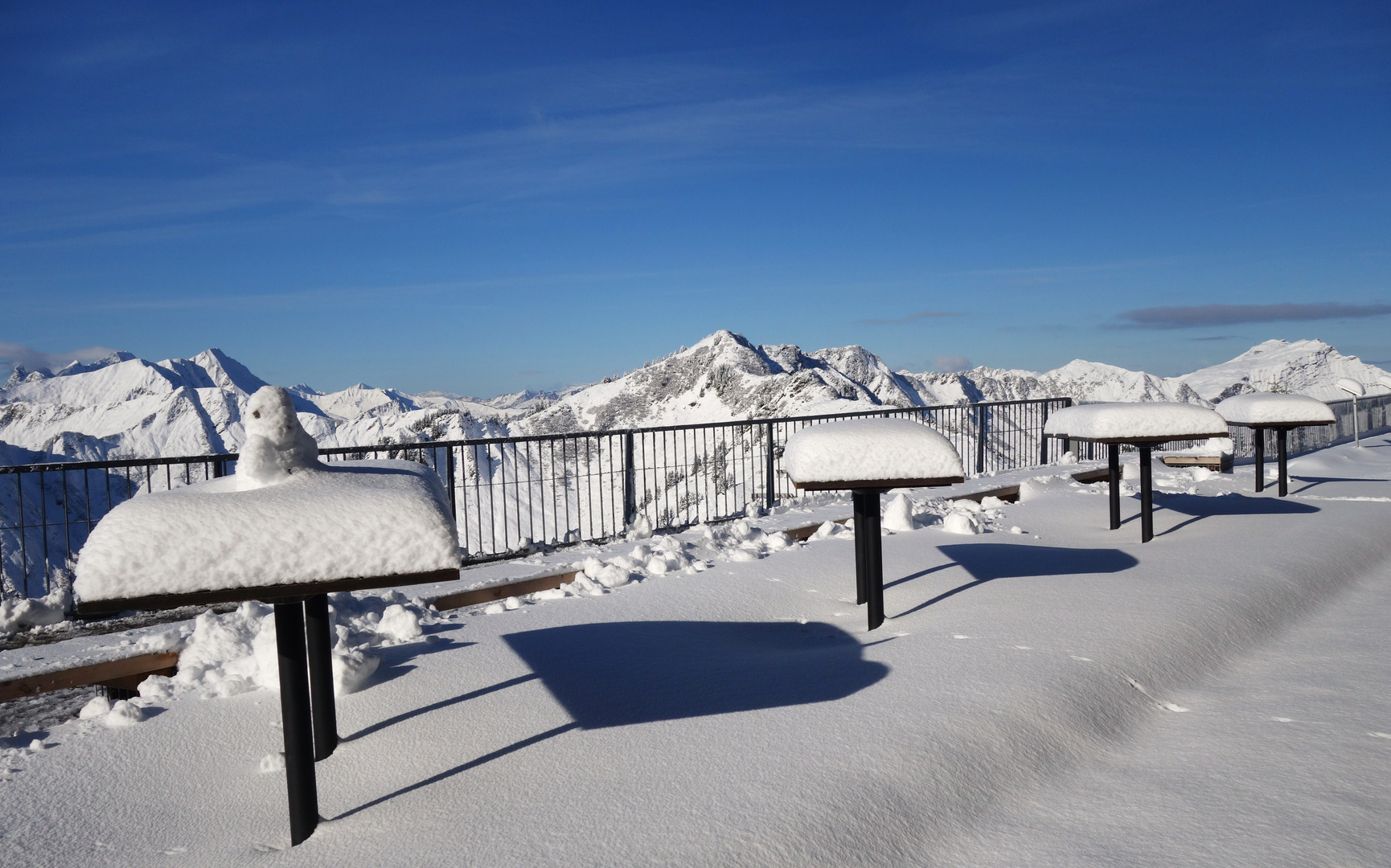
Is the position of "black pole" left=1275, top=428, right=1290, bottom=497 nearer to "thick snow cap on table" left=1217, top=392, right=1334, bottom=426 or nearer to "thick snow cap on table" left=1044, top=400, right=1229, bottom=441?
"thick snow cap on table" left=1217, top=392, right=1334, bottom=426

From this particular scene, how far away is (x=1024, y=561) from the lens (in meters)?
6.38

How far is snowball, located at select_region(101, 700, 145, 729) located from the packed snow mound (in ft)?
6.26

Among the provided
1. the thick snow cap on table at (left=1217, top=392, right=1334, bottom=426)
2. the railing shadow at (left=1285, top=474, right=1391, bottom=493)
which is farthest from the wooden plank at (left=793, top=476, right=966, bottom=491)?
the railing shadow at (left=1285, top=474, right=1391, bottom=493)

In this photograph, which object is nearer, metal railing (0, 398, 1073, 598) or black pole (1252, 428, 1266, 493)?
metal railing (0, 398, 1073, 598)

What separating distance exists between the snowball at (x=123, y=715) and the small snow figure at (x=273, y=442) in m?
1.93

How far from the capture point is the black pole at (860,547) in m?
4.87

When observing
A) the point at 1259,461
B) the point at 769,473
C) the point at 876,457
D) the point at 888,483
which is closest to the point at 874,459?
the point at 876,457

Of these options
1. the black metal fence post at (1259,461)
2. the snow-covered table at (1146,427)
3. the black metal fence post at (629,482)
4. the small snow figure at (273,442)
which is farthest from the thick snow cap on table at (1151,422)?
the small snow figure at (273,442)

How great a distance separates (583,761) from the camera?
3043 mm

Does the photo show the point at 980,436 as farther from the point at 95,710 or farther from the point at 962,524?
the point at 95,710

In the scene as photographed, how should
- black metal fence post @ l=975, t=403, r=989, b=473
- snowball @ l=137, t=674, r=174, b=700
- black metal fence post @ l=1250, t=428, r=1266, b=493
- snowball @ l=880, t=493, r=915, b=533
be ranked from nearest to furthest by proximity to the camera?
snowball @ l=137, t=674, r=174, b=700, snowball @ l=880, t=493, r=915, b=533, black metal fence post @ l=1250, t=428, r=1266, b=493, black metal fence post @ l=975, t=403, r=989, b=473

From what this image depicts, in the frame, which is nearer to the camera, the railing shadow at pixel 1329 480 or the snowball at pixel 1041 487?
the snowball at pixel 1041 487

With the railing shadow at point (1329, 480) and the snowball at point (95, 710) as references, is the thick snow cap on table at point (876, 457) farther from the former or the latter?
the railing shadow at point (1329, 480)

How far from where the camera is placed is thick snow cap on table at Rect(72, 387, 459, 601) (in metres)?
2.18
